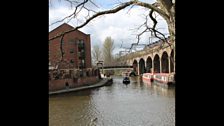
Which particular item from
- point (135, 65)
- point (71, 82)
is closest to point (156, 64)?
point (135, 65)

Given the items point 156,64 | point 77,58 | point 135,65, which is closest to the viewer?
point 77,58

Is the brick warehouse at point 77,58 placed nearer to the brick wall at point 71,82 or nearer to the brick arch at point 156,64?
the brick wall at point 71,82

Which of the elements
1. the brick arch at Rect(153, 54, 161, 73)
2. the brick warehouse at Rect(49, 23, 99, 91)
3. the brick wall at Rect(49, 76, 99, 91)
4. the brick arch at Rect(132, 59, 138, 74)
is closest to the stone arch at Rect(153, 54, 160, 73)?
the brick arch at Rect(153, 54, 161, 73)

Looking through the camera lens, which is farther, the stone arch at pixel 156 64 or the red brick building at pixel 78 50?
the stone arch at pixel 156 64

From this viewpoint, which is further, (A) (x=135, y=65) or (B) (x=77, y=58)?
(A) (x=135, y=65)

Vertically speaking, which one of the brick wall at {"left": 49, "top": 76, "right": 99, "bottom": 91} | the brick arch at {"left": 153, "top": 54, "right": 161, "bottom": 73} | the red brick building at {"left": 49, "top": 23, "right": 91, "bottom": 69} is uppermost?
the red brick building at {"left": 49, "top": 23, "right": 91, "bottom": 69}

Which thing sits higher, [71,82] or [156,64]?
[156,64]

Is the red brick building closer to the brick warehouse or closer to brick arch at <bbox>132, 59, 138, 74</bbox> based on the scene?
the brick warehouse

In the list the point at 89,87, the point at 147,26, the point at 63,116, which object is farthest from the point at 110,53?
the point at 147,26

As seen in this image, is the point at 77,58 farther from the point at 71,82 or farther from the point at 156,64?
the point at 156,64

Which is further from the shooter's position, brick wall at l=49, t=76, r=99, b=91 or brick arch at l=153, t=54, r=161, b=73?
brick arch at l=153, t=54, r=161, b=73

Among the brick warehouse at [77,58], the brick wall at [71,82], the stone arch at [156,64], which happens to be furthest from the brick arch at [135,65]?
the brick wall at [71,82]

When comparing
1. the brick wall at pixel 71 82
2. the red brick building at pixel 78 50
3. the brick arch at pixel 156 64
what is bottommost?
the brick wall at pixel 71 82
